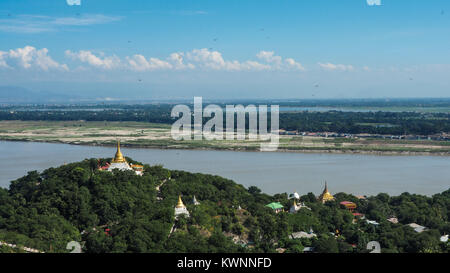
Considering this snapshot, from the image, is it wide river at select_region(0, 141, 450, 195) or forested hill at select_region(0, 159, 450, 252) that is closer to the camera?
forested hill at select_region(0, 159, 450, 252)

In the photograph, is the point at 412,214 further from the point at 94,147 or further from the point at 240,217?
the point at 94,147

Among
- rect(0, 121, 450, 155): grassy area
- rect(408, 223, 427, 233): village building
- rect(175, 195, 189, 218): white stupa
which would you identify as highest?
rect(175, 195, 189, 218): white stupa

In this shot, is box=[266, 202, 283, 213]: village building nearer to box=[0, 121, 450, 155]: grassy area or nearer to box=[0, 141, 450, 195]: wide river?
A: box=[0, 141, 450, 195]: wide river

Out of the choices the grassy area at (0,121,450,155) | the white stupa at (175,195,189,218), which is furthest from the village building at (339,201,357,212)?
the grassy area at (0,121,450,155)

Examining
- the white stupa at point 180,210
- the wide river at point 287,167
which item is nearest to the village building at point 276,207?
the white stupa at point 180,210

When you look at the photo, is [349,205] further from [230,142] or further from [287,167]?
[230,142]
